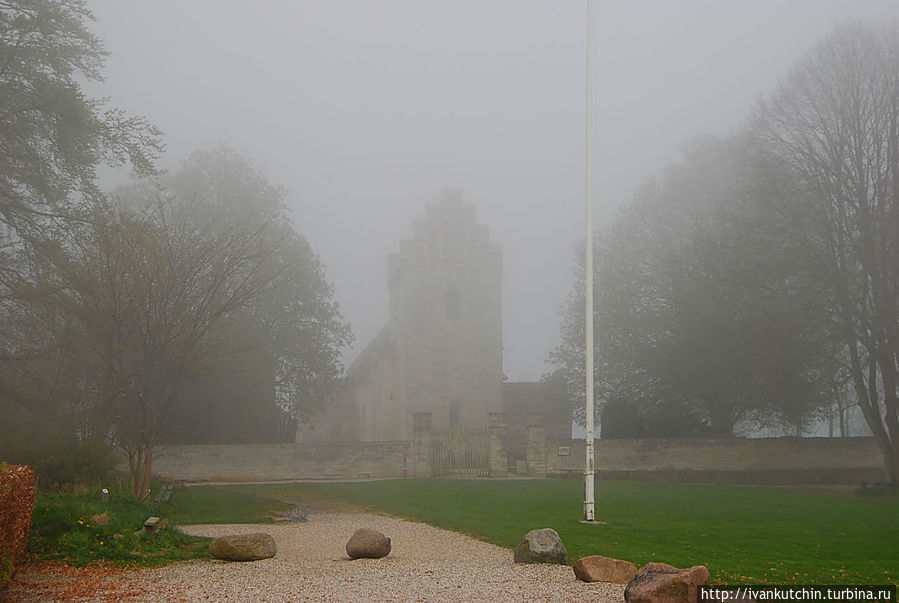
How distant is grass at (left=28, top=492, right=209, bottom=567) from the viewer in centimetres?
1076

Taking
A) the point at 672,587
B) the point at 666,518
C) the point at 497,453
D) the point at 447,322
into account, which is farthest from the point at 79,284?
the point at 447,322

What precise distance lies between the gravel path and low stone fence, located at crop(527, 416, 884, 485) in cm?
2017

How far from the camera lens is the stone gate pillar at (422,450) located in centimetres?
3294

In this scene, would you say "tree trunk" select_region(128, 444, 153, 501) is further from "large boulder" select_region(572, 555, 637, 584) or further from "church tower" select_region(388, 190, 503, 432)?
"church tower" select_region(388, 190, 503, 432)

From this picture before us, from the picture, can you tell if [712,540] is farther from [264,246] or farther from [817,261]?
[264,246]

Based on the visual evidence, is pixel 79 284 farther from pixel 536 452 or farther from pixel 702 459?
pixel 702 459

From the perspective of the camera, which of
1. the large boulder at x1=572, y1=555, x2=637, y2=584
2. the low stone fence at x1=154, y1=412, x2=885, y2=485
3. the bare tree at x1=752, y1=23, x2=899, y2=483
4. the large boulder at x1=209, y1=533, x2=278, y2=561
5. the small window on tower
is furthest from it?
the small window on tower

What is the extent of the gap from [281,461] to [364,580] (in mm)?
22755

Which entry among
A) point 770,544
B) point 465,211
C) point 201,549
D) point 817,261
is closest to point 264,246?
point 465,211

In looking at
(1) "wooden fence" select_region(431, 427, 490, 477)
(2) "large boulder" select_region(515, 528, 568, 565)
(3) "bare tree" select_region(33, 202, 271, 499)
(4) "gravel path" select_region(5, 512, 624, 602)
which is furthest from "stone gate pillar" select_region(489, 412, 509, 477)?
(2) "large boulder" select_region(515, 528, 568, 565)

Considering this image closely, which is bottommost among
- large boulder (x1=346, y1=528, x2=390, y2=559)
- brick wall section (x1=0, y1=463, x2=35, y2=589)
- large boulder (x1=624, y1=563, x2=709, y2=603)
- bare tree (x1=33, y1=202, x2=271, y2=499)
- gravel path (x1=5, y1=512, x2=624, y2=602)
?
gravel path (x1=5, y1=512, x2=624, y2=602)

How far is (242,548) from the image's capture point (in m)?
11.2

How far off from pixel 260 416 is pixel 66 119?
717 inches

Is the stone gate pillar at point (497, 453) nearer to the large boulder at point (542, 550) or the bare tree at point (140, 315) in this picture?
the bare tree at point (140, 315)
